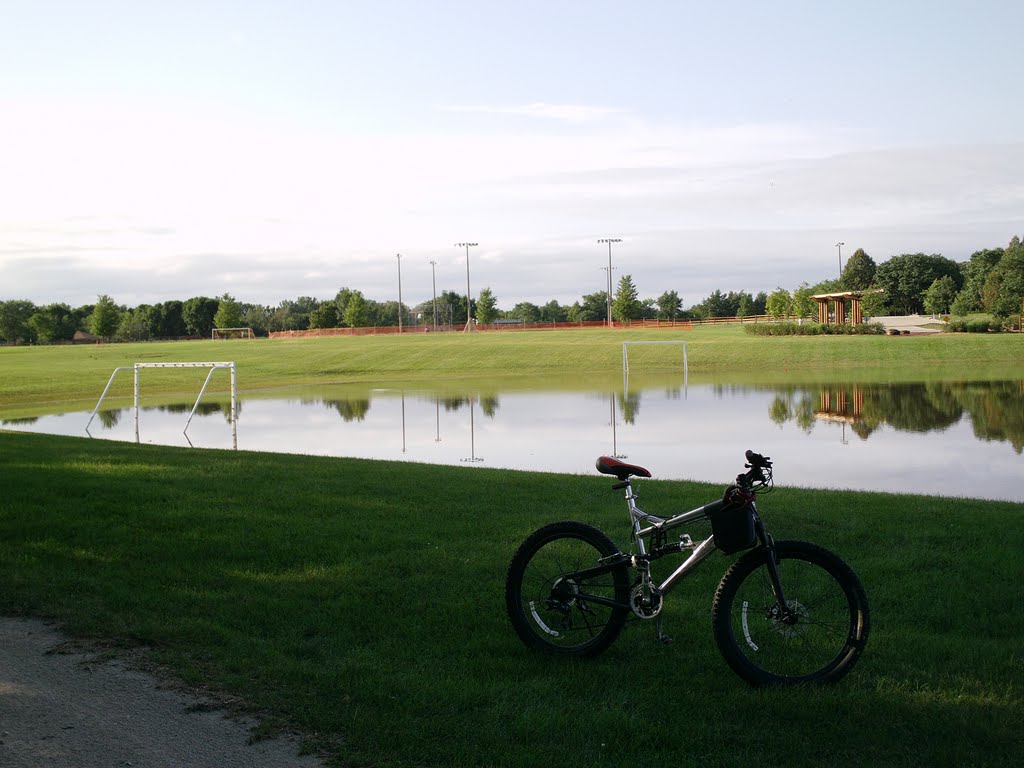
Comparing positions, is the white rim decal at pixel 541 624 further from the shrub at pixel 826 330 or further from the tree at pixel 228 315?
the tree at pixel 228 315

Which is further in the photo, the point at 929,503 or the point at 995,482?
the point at 995,482

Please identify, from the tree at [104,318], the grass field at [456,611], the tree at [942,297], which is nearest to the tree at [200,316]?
the tree at [104,318]

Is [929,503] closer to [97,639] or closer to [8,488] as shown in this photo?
[97,639]

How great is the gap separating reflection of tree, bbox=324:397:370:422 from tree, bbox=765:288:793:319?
74.9 metres

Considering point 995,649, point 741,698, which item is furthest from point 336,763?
point 995,649

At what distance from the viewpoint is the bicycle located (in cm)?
502

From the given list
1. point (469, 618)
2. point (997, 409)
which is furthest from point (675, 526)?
point (997, 409)

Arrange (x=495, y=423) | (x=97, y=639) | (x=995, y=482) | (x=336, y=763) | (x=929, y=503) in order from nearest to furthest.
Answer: (x=336, y=763)
(x=97, y=639)
(x=929, y=503)
(x=995, y=482)
(x=495, y=423)

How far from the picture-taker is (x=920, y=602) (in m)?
6.48

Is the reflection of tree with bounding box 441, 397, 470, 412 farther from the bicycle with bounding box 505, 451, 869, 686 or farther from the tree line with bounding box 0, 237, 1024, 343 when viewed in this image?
the tree line with bounding box 0, 237, 1024, 343

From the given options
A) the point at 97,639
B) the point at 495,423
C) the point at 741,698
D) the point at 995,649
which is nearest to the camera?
the point at 741,698

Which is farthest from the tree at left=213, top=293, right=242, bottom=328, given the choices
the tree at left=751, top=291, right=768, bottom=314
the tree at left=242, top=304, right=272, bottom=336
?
the tree at left=751, top=291, right=768, bottom=314

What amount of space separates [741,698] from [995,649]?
1.77 meters

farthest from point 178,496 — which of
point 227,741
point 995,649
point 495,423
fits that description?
Answer: point 495,423
